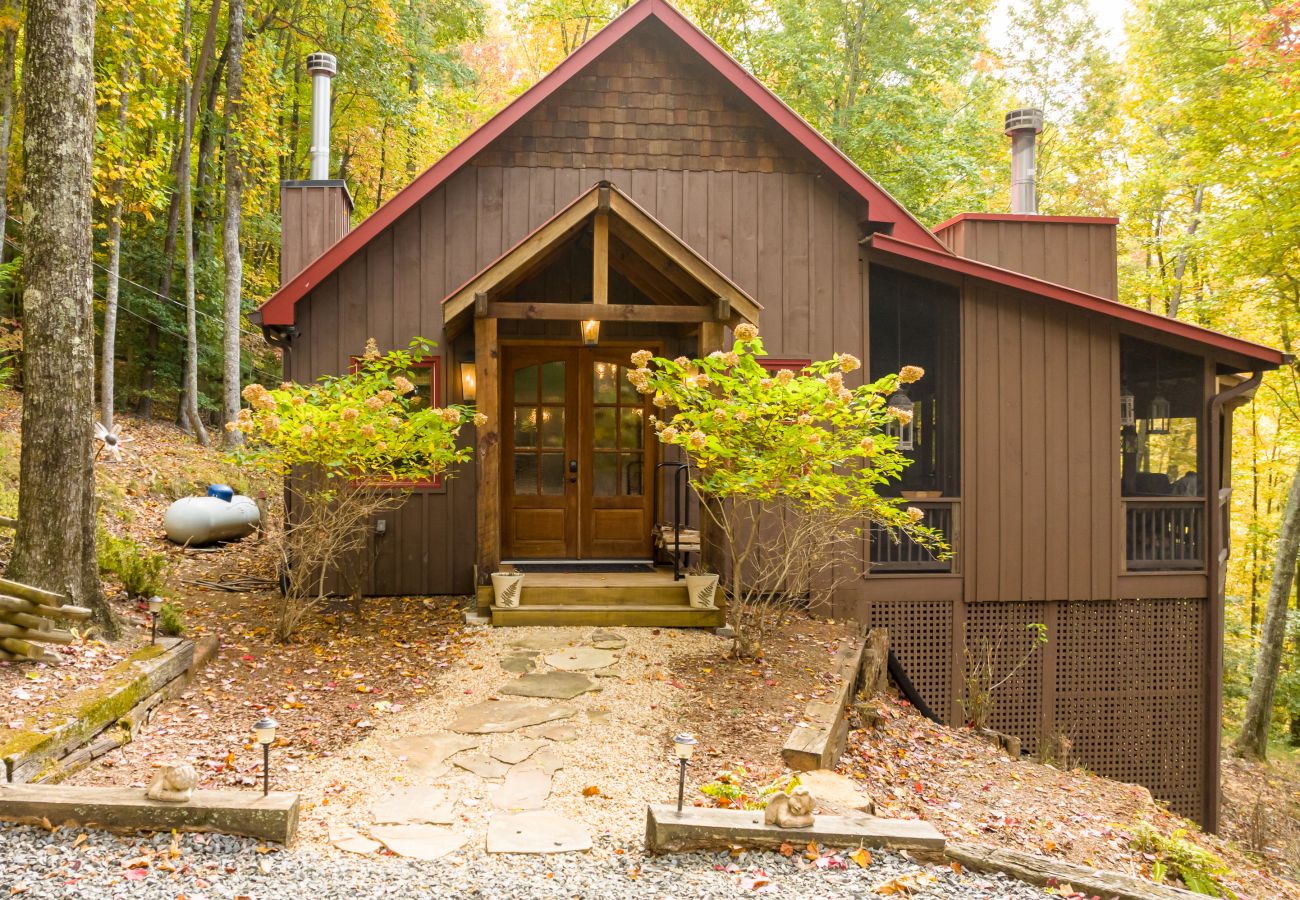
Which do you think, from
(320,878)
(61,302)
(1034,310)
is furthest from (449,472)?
(1034,310)

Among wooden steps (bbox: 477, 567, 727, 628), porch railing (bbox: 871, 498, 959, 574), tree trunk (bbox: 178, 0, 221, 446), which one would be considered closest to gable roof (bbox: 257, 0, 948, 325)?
porch railing (bbox: 871, 498, 959, 574)

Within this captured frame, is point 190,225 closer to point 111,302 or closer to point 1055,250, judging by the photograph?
point 111,302

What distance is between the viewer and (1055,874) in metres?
3.42

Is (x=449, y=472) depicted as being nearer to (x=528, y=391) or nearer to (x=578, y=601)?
(x=528, y=391)

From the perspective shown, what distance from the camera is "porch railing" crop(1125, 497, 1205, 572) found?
845 cm

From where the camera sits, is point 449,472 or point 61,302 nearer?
point 61,302

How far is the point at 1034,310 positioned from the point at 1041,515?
6.33 ft

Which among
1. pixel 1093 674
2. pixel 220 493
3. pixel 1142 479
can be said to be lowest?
pixel 1093 674

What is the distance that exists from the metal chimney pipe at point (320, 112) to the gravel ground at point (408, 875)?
7.09 metres

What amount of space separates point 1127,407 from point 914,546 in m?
2.44

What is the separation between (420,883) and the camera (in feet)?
10.4

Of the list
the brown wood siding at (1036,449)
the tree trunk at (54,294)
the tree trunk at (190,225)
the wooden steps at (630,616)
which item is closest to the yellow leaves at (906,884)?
the wooden steps at (630,616)

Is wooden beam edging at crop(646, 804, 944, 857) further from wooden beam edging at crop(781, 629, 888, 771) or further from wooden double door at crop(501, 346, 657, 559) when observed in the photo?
wooden double door at crop(501, 346, 657, 559)

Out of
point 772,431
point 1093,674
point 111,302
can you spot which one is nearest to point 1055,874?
point 772,431
